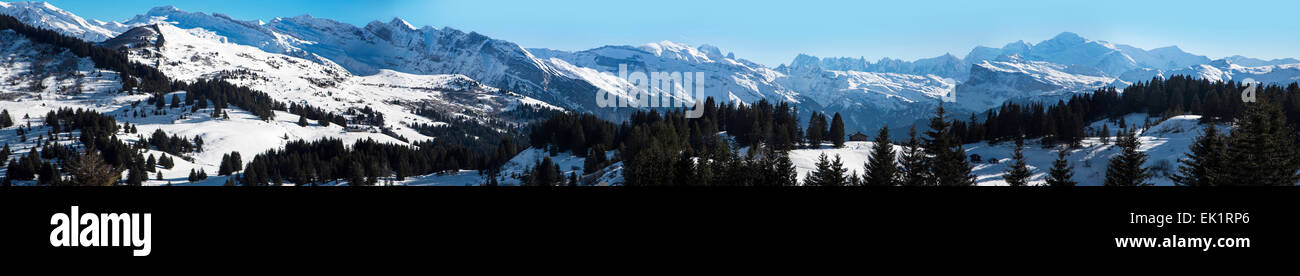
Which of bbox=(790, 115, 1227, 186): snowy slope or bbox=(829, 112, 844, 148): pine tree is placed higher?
bbox=(829, 112, 844, 148): pine tree

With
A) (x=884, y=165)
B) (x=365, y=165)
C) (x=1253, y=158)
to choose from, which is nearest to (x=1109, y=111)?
(x=884, y=165)

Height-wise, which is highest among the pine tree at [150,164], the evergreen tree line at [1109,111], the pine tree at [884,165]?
the evergreen tree line at [1109,111]

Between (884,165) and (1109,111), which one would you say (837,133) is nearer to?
(884,165)

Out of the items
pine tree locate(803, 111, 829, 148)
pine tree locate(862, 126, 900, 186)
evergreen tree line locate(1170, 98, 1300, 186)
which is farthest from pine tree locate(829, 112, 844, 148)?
evergreen tree line locate(1170, 98, 1300, 186)

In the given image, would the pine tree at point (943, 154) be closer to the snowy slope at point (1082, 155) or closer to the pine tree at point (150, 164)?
the snowy slope at point (1082, 155)

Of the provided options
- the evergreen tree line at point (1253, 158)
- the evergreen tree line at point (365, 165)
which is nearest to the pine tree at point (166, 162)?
the evergreen tree line at point (365, 165)

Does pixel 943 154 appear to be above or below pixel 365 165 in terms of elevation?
above

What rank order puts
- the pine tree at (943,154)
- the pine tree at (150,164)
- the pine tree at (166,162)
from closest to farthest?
the pine tree at (943,154) < the pine tree at (150,164) < the pine tree at (166,162)

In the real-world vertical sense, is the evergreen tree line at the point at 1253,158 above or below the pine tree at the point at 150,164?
above

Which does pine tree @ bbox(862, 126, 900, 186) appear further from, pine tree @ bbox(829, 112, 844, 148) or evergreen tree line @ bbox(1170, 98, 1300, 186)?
pine tree @ bbox(829, 112, 844, 148)
